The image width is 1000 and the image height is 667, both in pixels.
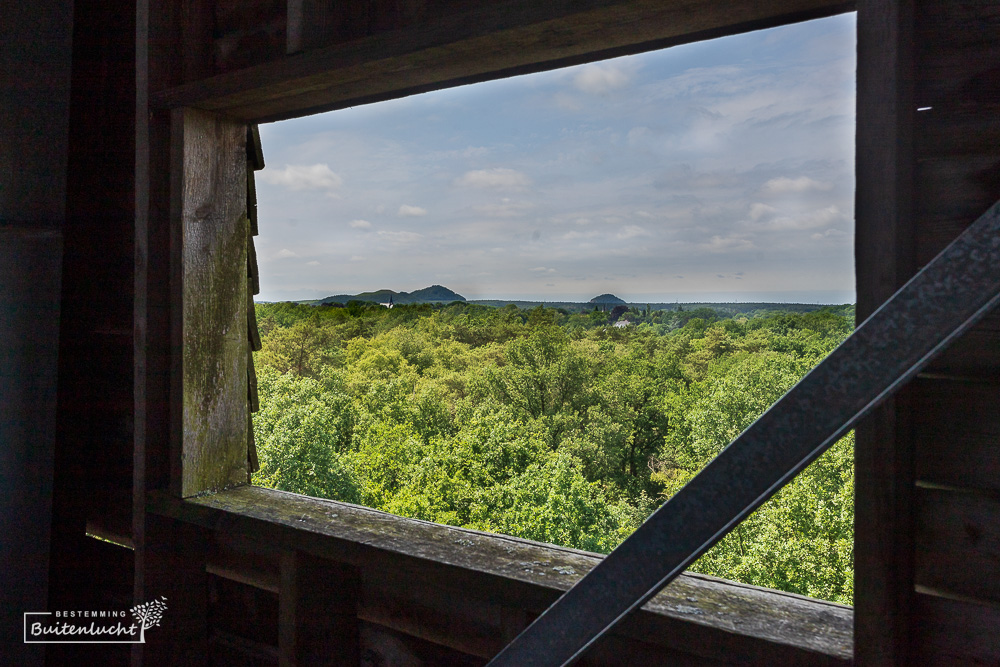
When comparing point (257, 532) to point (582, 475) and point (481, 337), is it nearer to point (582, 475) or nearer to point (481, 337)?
point (481, 337)

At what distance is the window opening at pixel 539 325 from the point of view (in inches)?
427

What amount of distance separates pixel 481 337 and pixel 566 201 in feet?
19.3

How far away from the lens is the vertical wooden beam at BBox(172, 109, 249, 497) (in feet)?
4.35

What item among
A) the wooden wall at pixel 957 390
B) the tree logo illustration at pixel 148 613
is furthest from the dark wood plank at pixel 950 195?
the tree logo illustration at pixel 148 613

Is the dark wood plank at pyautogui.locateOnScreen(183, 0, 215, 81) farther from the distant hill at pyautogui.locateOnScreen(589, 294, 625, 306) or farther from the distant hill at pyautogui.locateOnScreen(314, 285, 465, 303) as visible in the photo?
the distant hill at pyautogui.locateOnScreen(314, 285, 465, 303)

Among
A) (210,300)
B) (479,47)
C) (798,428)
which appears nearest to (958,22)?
(798,428)

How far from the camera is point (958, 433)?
0.62m

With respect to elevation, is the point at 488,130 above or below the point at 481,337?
above

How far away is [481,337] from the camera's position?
9938 mm

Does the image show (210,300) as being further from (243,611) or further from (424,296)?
(424,296)

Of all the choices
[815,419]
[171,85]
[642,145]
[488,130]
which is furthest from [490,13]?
[488,130]

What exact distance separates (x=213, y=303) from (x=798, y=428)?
1.31 meters

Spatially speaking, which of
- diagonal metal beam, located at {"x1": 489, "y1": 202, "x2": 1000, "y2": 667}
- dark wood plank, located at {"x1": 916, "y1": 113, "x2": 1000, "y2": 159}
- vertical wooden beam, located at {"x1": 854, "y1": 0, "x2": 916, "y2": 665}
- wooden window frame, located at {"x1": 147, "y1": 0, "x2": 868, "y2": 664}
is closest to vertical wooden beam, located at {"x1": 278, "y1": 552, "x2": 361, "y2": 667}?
wooden window frame, located at {"x1": 147, "y1": 0, "x2": 868, "y2": 664}

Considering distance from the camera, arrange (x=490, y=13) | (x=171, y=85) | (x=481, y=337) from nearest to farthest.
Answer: (x=490, y=13) < (x=171, y=85) < (x=481, y=337)
